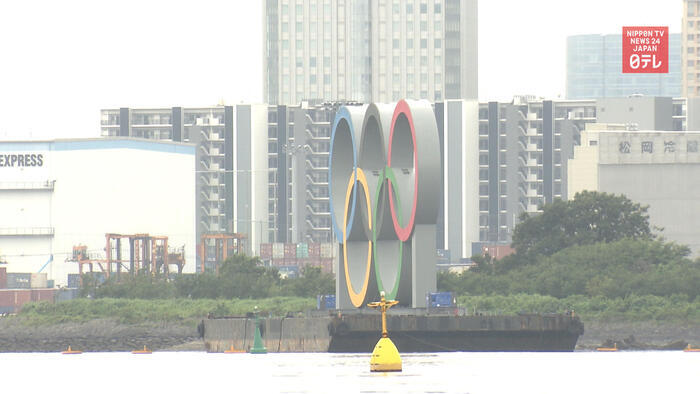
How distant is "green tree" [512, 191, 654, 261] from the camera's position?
161125 mm

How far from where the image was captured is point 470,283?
Answer: 142 m

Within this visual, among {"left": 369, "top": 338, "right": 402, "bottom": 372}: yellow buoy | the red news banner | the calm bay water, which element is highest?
the red news banner

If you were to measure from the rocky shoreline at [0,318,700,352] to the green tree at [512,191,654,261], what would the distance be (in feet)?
126

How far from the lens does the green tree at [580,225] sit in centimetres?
16112

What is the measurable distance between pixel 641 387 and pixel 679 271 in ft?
260

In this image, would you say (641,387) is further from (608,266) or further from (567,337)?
(608,266)

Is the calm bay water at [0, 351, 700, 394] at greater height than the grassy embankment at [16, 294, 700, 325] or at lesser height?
greater

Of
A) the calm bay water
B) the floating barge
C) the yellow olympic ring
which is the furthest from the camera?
the yellow olympic ring

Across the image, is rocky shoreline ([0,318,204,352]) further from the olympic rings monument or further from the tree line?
the tree line

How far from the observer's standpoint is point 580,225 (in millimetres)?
164250

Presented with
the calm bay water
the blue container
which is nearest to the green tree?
the blue container

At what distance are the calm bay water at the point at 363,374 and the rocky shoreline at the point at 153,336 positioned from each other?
22.2 meters

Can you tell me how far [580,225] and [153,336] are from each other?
4866 centimetres

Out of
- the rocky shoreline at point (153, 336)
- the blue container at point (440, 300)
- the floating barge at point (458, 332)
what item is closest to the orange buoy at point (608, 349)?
the rocky shoreline at point (153, 336)
